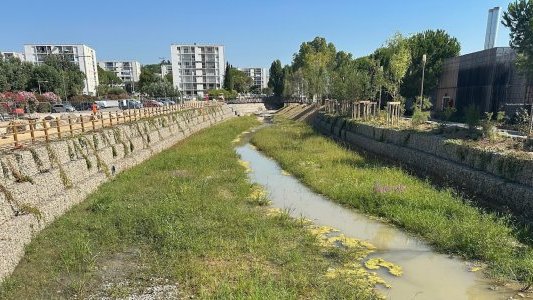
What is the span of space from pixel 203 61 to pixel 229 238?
442 feet

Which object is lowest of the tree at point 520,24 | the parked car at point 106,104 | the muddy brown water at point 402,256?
the muddy brown water at point 402,256

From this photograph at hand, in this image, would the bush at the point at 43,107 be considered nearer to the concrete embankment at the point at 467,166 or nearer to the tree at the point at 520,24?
the concrete embankment at the point at 467,166

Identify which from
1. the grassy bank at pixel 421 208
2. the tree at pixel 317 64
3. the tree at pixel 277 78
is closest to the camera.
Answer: the grassy bank at pixel 421 208

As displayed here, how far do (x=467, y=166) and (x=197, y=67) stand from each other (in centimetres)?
13022

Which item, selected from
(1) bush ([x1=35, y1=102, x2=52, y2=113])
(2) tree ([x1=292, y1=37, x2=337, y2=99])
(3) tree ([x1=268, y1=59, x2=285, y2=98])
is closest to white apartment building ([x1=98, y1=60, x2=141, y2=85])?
(3) tree ([x1=268, y1=59, x2=285, y2=98])

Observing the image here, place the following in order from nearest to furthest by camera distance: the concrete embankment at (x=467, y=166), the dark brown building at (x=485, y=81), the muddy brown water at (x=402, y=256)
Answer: the muddy brown water at (x=402, y=256), the concrete embankment at (x=467, y=166), the dark brown building at (x=485, y=81)

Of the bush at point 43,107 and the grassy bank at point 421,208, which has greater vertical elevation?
Result: the bush at point 43,107

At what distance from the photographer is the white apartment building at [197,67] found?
133 metres

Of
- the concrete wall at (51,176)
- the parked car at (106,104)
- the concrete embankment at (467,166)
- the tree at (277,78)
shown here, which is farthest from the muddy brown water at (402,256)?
the tree at (277,78)

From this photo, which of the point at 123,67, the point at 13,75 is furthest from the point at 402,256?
the point at 123,67

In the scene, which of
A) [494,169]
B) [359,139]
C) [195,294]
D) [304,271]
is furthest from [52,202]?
[359,139]

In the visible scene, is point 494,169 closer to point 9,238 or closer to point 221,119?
point 9,238

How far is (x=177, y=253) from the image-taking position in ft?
29.5

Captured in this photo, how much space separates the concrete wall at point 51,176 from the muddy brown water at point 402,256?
7.72 metres
